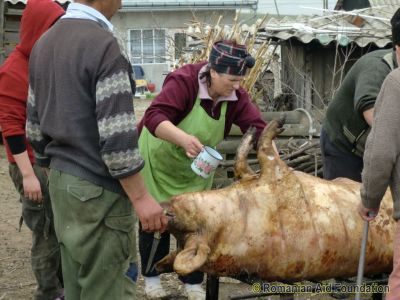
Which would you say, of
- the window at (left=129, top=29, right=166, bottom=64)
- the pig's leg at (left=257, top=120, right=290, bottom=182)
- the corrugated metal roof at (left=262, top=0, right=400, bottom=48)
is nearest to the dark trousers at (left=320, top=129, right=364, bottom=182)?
the pig's leg at (left=257, top=120, right=290, bottom=182)

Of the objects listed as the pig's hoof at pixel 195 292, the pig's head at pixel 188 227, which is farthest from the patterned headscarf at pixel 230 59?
the pig's hoof at pixel 195 292

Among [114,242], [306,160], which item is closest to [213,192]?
[114,242]

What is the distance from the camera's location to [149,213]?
2.88 metres

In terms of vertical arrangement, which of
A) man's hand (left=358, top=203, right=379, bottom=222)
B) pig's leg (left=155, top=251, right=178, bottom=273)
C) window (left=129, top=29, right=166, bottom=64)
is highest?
man's hand (left=358, top=203, right=379, bottom=222)

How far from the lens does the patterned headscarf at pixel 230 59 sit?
398 cm

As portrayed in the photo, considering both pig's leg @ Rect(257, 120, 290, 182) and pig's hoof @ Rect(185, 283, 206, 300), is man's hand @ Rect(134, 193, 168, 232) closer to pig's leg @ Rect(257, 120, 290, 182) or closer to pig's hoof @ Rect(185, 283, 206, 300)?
pig's leg @ Rect(257, 120, 290, 182)

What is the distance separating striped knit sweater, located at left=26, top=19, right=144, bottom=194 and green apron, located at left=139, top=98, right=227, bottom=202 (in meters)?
1.35

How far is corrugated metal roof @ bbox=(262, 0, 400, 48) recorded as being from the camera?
33.1 ft

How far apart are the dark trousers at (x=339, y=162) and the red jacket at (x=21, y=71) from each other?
6.86 ft

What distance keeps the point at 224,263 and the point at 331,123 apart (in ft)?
5.44

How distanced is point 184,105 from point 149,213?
145 centimetres

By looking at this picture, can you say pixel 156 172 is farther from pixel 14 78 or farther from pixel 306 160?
pixel 306 160

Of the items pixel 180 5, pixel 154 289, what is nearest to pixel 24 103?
pixel 154 289

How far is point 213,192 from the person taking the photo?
3.44 metres
